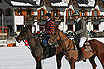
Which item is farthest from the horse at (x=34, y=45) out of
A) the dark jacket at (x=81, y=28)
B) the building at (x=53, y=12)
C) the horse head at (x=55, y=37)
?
the building at (x=53, y=12)

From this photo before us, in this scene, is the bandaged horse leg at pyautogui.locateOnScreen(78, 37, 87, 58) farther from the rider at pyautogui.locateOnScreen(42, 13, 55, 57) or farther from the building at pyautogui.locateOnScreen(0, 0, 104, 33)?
the building at pyautogui.locateOnScreen(0, 0, 104, 33)

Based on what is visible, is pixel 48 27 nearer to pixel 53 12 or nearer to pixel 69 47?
pixel 69 47

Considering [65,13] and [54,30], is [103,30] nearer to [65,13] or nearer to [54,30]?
[65,13]

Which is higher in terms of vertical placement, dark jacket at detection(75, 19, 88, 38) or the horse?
dark jacket at detection(75, 19, 88, 38)

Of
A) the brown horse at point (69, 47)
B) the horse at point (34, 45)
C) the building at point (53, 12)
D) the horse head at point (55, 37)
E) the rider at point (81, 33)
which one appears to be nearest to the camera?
the horse head at point (55, 37)

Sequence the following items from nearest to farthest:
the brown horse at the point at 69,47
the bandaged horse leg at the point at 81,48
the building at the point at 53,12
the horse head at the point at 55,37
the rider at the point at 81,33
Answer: the horse head at the point at 55,37, the brown horse at the point at 69,47, the rider at the point at 81,33, the bandaged horse leg at the point at 81,48, the building at the point at 53,12

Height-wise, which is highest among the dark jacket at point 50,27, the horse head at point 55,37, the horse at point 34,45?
the dark jacket at point 50,27

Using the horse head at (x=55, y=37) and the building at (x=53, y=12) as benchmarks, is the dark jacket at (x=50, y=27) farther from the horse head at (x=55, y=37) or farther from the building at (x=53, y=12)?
the building at (x=53, y=12)

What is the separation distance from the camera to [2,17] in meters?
37.2

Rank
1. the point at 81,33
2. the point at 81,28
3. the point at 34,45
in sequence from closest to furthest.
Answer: the point at 81,28 → the point at 81,33 → the point at 34,45

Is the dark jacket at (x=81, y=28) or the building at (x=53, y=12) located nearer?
the dark jacket at (x=81, y=28)

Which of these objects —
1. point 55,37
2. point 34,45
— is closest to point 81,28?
point 55,37

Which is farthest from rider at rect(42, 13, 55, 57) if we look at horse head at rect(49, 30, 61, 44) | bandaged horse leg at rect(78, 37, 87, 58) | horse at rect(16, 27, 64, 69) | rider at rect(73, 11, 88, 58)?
bandaged horse leg at rect(78, 37, 87, 58)

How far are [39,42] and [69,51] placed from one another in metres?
1.52
